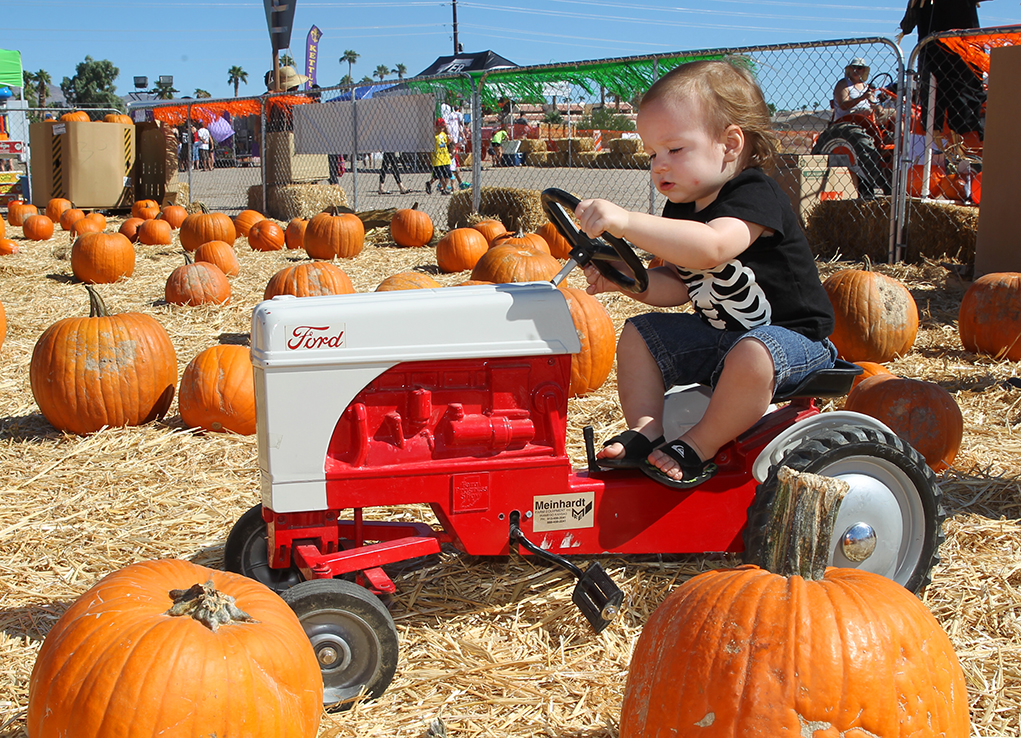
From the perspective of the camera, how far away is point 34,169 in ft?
59.9

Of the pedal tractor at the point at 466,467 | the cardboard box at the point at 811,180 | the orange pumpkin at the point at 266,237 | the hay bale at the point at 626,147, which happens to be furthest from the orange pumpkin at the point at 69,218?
the hay bale at the point at 626,147

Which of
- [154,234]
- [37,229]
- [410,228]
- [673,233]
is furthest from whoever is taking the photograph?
[37,229]

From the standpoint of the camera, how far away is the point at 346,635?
7.46ft

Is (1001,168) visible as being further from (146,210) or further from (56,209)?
(56,209)

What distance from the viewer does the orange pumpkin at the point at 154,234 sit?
12.7 meters

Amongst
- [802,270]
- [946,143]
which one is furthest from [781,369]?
[946,143]

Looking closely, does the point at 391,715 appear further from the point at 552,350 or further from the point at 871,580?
the point at 871,580

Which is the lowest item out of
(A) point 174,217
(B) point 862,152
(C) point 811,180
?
(A) point 174,217

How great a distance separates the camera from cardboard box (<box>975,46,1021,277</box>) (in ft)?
23.7

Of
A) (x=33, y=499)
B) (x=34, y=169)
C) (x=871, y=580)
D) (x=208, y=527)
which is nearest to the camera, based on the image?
(x=871, y=580)

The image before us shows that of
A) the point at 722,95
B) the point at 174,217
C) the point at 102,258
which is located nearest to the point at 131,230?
the point at 174,217

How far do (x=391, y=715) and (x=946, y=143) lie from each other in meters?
9.86

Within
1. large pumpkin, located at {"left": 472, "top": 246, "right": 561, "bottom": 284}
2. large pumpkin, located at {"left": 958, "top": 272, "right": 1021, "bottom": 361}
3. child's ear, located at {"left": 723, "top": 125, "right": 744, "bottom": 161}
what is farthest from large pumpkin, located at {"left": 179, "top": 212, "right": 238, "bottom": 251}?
child's ear, located at {"left": 723, "top": 125, "right": 744, "bottom": 161}

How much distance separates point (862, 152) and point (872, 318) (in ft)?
19.0
